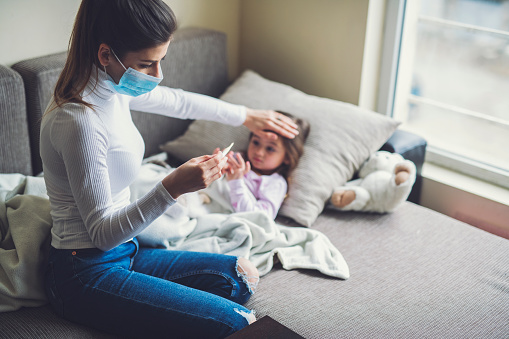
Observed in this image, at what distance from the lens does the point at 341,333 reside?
1.40 metres

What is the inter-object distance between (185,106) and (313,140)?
1.74 feet

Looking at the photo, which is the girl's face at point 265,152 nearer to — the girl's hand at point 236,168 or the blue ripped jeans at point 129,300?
the girl's hand at point 236,168

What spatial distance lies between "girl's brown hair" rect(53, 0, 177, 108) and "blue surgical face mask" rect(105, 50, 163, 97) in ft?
0.16

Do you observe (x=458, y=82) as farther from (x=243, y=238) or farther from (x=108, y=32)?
(x=108, y=32)

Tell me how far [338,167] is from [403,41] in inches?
26.5

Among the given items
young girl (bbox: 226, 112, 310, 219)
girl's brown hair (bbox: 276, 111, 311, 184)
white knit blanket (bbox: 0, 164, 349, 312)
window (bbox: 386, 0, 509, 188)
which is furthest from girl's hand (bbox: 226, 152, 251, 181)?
window (bbox: 386, 0, 509, 188)

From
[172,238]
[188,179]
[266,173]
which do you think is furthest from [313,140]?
[188,179]

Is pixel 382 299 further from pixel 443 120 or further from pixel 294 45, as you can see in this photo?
pixel 294 45

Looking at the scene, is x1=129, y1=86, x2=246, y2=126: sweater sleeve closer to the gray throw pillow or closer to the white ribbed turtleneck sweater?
the white ribbed turtleneck sweater

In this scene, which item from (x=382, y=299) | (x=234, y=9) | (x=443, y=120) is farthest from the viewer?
(x=234, y=9)

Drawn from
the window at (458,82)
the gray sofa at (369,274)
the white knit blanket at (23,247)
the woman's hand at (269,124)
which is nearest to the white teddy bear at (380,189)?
the gray sofa at (369,274)

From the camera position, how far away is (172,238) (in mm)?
1666

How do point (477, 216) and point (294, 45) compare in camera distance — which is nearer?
point (477, 216)

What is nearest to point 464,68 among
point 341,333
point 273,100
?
point 273,100
